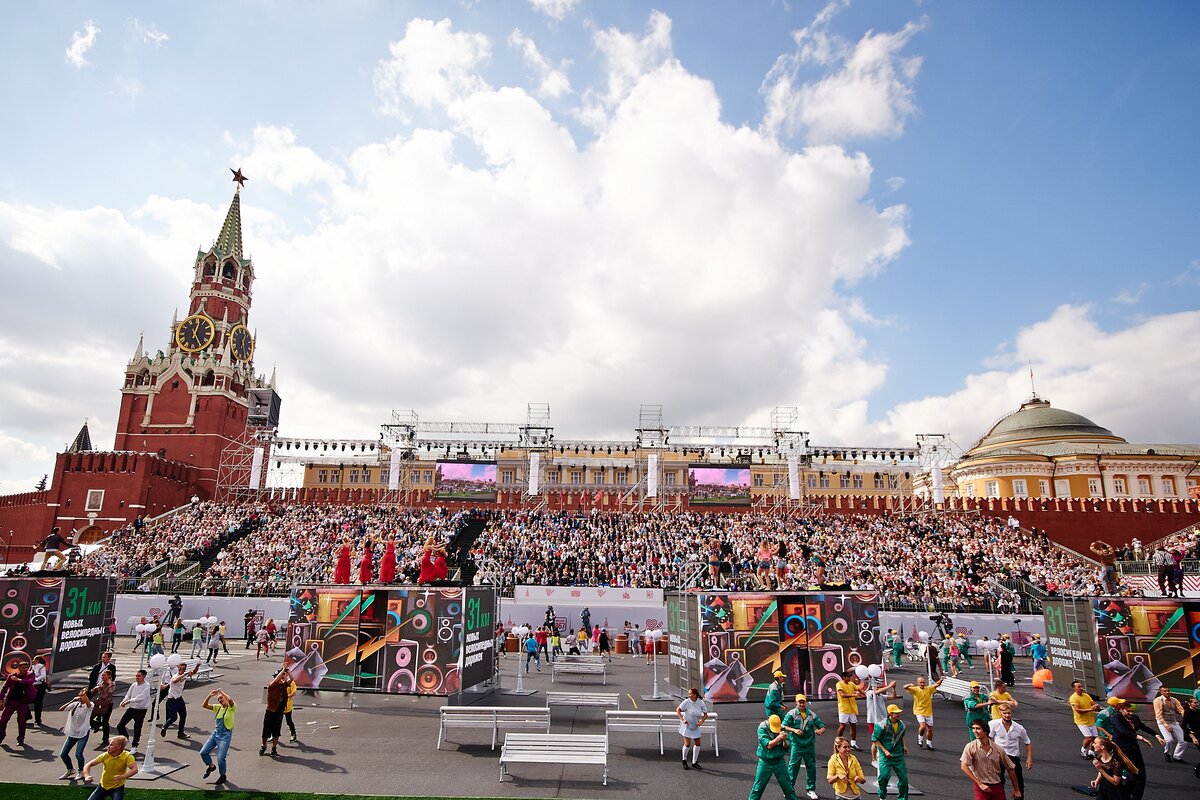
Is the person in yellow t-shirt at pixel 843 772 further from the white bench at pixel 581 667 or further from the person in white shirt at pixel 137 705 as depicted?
the white bench at pixel 581 667

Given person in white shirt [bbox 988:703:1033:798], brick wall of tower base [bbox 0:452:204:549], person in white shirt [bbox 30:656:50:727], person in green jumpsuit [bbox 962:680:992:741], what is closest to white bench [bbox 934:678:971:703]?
person in green jumpsuit [bbox 962:680:992:741]

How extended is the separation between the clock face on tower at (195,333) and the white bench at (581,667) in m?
52.1

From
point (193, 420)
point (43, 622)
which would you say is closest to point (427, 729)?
point (43, 622)

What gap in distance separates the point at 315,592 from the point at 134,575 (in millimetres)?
28332

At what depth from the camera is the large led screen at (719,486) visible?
1969 inches

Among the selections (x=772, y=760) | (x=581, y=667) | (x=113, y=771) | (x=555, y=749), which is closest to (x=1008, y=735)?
(x=772, y=760)

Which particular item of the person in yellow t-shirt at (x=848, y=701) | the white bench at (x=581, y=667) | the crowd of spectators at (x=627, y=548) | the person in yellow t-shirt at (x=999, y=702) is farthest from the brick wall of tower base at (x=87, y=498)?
the person in yellow t-shirt at (x=999, y=702)

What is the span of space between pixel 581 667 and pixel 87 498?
45.5m

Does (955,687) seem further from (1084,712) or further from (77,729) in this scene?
(77,729)

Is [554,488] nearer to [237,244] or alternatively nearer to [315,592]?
[237,244]

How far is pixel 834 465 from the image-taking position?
3000 inches

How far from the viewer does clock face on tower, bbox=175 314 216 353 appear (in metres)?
59.8

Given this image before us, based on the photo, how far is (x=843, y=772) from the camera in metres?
8.76

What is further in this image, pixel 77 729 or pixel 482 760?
pixel 482 760
